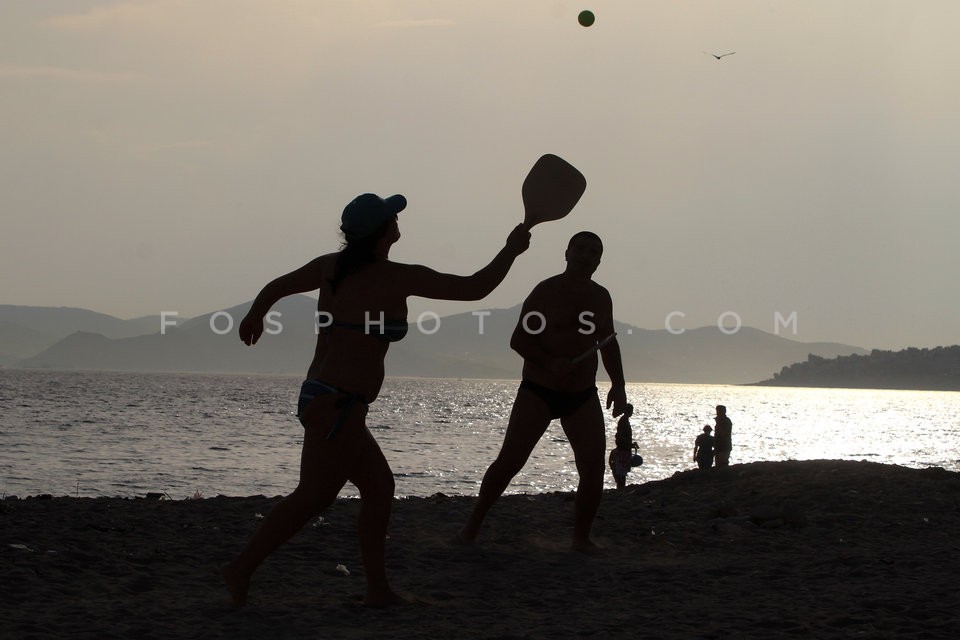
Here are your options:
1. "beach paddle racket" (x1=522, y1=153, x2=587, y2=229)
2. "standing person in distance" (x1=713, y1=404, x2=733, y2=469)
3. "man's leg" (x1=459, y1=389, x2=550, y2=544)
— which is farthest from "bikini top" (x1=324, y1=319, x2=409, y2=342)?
"standing person in distance" (x1=713, y1=404, x2=733, y2=469)

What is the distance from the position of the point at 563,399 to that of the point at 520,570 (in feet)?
4.07

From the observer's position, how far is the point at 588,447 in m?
7.28

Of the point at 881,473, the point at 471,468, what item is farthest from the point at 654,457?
the point at 881,473

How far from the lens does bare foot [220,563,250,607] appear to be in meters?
5.42

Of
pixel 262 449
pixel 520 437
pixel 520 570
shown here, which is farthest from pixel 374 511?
pixel 262 449

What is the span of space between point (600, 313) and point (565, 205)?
1961 millimetres

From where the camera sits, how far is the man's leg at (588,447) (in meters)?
7.29

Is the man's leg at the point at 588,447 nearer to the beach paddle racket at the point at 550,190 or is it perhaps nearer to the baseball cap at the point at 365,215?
the beach paddle racket at the point at 550,190

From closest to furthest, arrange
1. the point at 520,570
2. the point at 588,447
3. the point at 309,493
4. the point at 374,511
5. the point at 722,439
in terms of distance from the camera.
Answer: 1. the point at 309,493
2. the point at 374,511
3. the point at 520,570
4. the point at 588,447
5. the point at 722,439

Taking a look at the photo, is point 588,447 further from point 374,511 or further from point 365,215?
point 365,215

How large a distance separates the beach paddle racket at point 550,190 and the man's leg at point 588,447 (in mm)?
1975

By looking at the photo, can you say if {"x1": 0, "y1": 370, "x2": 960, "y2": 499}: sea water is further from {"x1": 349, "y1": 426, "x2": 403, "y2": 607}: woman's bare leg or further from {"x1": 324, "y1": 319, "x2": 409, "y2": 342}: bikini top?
{"x1": 324, "y1": 319, "x2": 409, "y2": 342}: bikini top

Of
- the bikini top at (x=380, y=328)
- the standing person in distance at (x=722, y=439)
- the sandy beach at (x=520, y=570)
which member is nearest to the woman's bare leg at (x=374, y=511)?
the sandy beach at (x=520, y=570)

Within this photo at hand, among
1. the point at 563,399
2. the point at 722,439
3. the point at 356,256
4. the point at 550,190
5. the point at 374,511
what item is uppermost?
the point at 550,190
